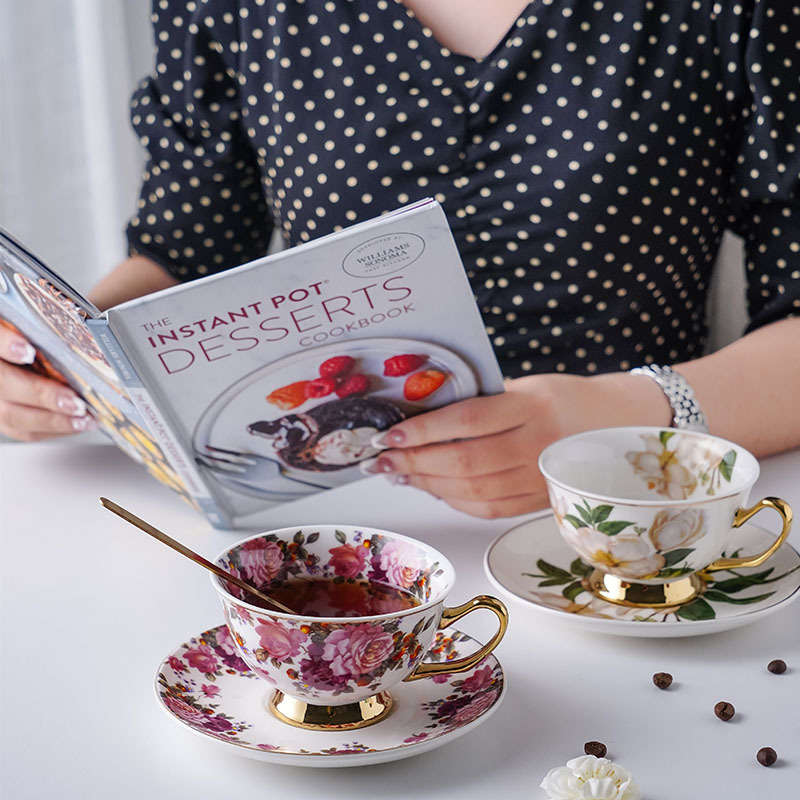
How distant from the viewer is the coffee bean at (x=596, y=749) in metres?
0.48

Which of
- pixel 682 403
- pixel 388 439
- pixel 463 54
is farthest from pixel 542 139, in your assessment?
pixel 388 439

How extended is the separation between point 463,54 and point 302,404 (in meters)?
0.54

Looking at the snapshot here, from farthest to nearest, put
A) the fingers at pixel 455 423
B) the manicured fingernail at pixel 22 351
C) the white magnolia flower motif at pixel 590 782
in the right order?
the manicured fingernail at pixel 22 351 → the fingers at pixel 455 423 → the white magnolia flower motif at pixel 590 782

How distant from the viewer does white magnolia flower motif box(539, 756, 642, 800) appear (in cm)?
44

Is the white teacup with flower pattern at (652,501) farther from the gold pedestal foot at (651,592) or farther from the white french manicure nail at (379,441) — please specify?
the white french manicure nail at (379,441)

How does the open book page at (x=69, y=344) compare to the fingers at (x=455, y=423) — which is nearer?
the open book page at (x=69, y=344)

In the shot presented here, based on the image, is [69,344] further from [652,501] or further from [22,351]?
[652,501]

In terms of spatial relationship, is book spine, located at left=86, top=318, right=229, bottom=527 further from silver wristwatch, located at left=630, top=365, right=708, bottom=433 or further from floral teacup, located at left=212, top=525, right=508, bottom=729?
silver wristwatch, located at left=630, top=365, right=708, bottom=433

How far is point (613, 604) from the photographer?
62cm

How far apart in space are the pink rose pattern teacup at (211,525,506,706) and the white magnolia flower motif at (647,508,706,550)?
0.42 ft

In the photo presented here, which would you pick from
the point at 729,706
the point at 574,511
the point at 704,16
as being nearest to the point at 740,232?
the point at 704,16

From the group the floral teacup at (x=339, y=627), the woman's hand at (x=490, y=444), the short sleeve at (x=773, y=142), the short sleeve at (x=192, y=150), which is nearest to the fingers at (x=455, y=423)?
the woman's hand at (x=490, y=444)

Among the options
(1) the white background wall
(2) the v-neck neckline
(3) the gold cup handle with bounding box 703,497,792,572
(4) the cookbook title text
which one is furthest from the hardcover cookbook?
(1) the white background wall

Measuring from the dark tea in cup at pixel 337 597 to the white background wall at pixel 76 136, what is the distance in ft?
3.81
